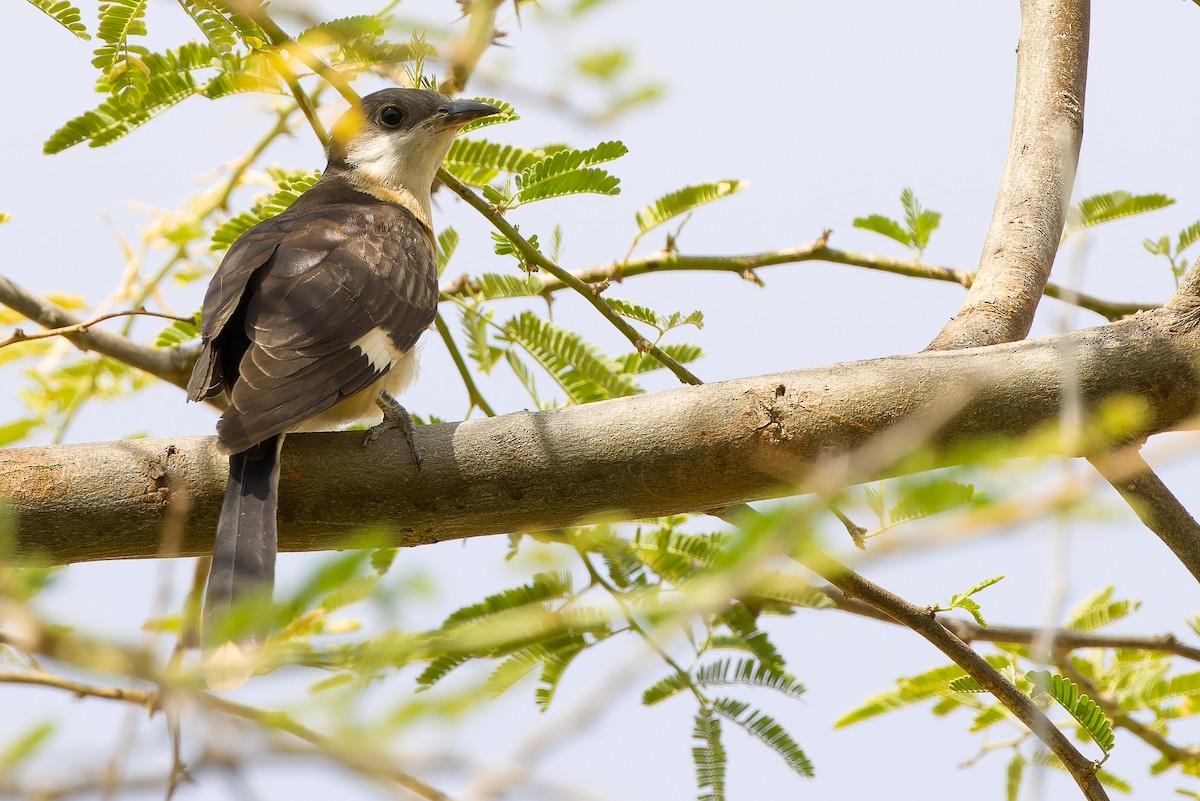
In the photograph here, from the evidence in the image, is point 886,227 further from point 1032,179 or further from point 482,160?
point 482,160

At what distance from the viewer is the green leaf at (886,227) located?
3.97 m

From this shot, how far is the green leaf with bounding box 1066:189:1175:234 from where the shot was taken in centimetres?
396

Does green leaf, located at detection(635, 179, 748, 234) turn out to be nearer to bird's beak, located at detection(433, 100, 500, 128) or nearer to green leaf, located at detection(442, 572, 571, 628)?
bird's beak, located at detection(433, 100, 500, 128)

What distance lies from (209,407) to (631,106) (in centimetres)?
182

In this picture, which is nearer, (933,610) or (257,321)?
(933,610)

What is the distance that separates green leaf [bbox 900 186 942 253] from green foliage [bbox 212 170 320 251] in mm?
2181

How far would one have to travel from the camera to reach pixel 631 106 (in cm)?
342

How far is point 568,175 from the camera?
3482mm

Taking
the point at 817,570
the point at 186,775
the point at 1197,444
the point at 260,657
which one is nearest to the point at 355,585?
the point at 260,657

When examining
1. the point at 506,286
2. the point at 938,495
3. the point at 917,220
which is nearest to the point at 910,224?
the point at 917,220

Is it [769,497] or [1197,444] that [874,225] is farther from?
[1197,444]

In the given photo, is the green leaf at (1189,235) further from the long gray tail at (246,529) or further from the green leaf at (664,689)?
the long gray tail at (246,529)

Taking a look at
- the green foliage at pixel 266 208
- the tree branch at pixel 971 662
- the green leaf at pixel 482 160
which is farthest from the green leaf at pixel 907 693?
the green foliage at pixel 266 208

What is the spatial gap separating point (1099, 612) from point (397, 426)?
2377 millimetres
